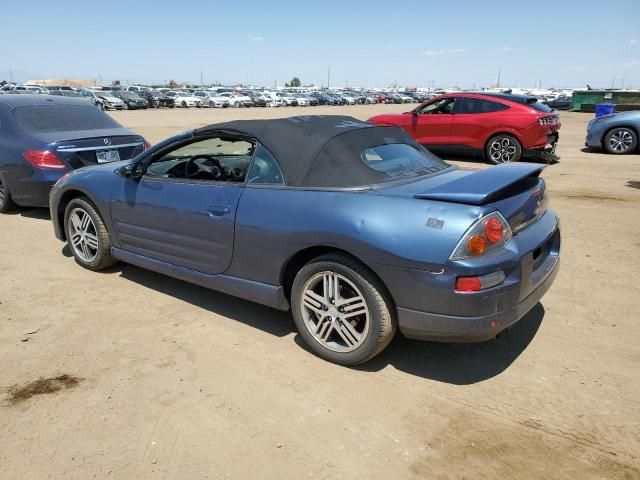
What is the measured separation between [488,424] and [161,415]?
5.88 feet

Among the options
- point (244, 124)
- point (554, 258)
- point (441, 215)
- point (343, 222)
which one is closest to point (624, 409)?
point (554, 258)

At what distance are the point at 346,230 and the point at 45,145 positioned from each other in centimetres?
512

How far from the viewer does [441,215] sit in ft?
9.55

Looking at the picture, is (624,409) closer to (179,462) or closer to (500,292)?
(500,292)

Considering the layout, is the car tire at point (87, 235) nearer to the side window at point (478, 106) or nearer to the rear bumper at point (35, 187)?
the rear bumper at point (35, 187)

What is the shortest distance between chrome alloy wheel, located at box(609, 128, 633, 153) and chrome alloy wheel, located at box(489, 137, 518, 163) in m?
4.23

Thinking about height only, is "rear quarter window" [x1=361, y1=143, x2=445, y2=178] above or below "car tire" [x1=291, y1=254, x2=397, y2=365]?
above

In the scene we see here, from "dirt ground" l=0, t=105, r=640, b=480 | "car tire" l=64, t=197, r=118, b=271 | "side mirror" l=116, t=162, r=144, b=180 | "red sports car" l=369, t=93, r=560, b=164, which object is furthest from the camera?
"red sports car" l=369, t=93, r=560, b=164

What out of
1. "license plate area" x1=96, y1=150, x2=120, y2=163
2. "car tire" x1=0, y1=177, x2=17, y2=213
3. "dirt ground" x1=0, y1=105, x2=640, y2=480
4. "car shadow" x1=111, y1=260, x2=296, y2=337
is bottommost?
"car shadow" x1=111, y1=260, x2=296, y2=337

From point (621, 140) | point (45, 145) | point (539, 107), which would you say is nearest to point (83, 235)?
point (45, 145)

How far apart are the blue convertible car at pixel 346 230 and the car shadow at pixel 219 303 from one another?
35cm

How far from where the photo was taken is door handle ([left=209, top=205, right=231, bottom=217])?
12.2 feet

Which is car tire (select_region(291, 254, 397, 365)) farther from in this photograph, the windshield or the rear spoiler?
the windshield

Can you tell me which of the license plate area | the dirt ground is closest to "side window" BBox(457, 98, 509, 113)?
the dirt ground
